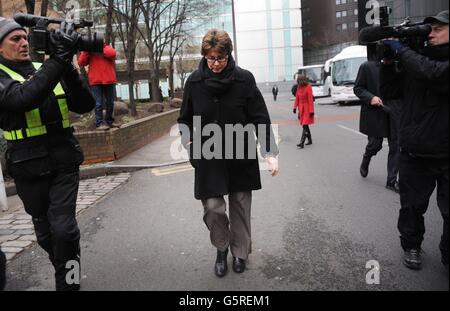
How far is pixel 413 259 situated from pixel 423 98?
132 cm

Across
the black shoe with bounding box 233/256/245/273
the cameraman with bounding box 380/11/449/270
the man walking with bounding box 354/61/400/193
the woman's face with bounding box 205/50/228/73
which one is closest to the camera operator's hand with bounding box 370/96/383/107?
the man walking with bounding box 354/61/400/193

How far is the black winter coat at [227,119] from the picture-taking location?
330cm

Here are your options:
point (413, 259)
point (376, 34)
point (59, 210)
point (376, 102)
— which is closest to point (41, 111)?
point (59, 210)

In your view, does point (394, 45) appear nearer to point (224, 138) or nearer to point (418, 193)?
point (418, 193)

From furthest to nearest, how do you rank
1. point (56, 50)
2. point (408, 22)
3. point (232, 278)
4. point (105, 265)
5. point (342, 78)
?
point (342, 78), point (105, 265), point (232, 278), point (408, 22), point (56, 50)

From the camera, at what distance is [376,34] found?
2914 millimetres

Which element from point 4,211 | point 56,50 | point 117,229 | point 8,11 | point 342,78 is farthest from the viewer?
point 342,78

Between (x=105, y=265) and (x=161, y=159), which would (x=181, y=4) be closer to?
(x=161, y=159)

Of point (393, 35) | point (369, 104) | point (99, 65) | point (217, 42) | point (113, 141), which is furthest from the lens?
point (113, 141)

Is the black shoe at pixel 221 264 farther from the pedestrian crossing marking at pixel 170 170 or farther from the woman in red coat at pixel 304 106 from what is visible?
the woman in red coat at pixel 304 106

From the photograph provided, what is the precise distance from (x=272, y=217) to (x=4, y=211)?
3.86 metres

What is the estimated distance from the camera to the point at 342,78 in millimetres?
23438

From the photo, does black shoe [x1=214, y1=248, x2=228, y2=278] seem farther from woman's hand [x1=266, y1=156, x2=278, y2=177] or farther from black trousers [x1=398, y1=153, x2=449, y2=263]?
black trousers [x1=398, y1=153, x2=449, y2=263]
